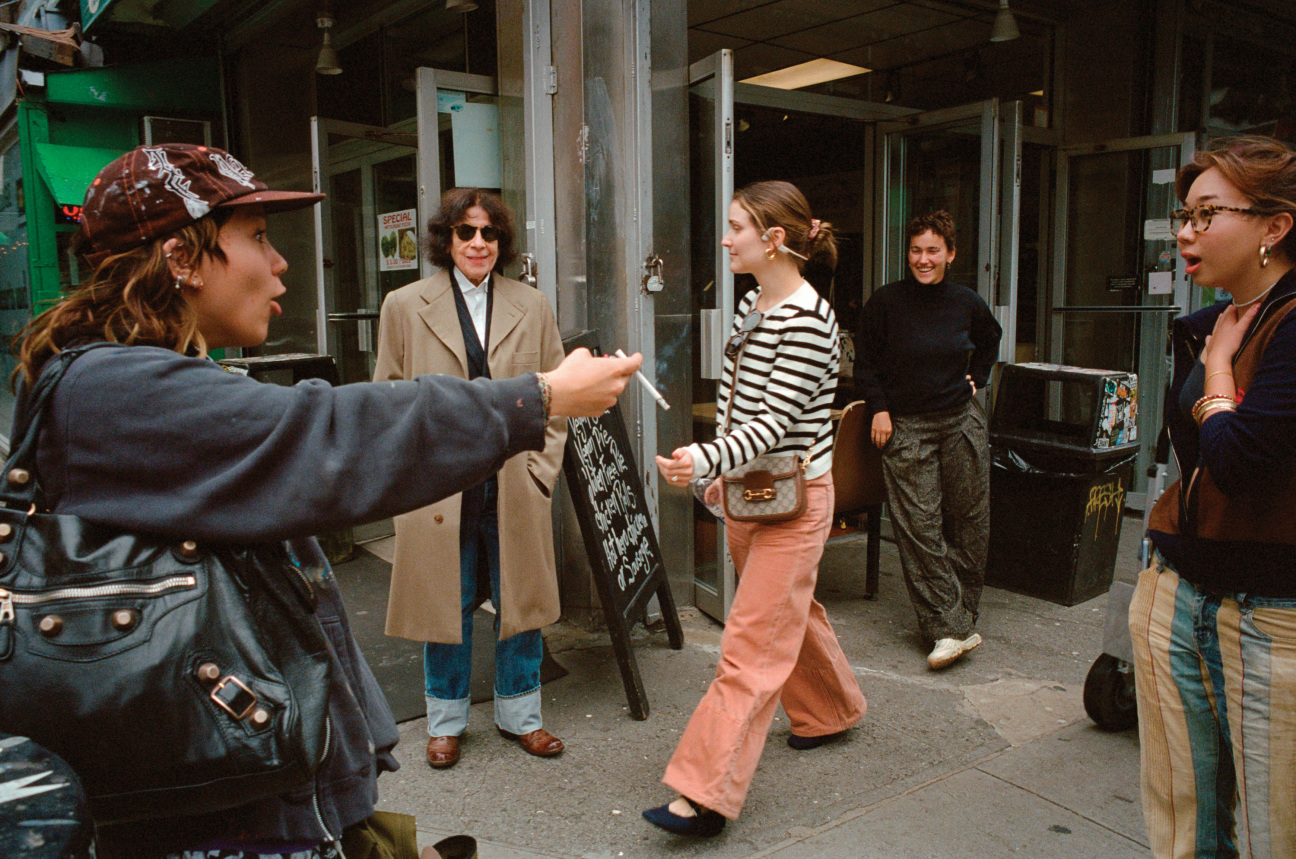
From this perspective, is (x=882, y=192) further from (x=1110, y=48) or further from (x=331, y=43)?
(x=331, y=43)

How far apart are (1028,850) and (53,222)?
8855mm

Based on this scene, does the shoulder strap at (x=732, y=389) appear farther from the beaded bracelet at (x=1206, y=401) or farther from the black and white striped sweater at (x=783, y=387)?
the beaded bracelet at (x=1206, y=401)

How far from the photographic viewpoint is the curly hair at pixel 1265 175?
1921mm

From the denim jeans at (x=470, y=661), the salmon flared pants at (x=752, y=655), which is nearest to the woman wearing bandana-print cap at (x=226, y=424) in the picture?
the salmon flared pants at (x=752, y=655)

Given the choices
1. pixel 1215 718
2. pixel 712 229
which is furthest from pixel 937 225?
pixel 1215 718

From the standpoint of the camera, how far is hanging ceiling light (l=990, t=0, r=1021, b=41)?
631 cm

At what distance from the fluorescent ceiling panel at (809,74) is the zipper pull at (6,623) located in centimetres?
677

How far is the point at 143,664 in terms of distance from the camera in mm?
1052

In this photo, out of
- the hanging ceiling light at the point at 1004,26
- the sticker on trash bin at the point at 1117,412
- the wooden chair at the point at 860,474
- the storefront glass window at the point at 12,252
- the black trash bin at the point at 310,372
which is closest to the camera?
the sticker on trash bin at the point at 1117,412

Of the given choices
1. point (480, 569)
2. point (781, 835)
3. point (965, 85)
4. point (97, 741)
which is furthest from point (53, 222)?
point (97, 741)

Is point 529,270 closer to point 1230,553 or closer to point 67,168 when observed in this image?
point 1230,553

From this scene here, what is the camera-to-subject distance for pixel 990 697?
392 cm

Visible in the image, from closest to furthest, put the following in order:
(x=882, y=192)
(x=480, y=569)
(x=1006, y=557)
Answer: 1. (x=480, y=569)
2. (x=1006, y=557)
3. (x=882, y=192)

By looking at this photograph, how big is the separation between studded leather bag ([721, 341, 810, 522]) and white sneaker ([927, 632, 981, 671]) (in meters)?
1.68
